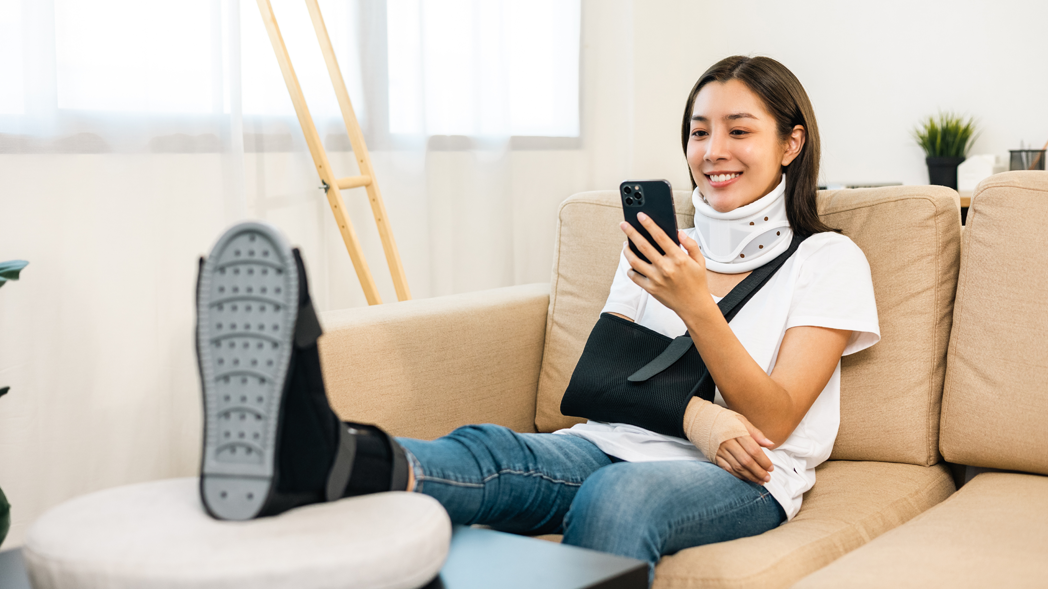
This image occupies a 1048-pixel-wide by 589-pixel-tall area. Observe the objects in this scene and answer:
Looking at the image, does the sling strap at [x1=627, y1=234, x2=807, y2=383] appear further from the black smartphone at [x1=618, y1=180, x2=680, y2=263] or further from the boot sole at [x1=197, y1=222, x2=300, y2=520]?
the boot sole at [x1=197, y1=222, x2=300, y2=520]

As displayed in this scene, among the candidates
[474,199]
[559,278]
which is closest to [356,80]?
[474,199]

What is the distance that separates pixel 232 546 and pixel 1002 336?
3.68 ft

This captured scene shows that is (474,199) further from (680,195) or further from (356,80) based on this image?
(680,195)

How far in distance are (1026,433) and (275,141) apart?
1659 mm

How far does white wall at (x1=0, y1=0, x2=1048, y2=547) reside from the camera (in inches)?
64.4

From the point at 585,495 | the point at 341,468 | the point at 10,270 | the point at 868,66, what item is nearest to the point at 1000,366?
the point at 585,495

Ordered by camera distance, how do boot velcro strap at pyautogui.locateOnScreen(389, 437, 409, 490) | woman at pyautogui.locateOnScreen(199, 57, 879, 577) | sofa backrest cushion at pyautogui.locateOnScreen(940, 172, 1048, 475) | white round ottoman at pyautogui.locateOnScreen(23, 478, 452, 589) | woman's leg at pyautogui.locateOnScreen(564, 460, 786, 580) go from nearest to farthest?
1. white round ottoman at pyautogui.locateOnScreen(23, 478, 452, 589)
2. woman at pyautogui.locateOnScreen(199, 57, 879, 577)
3. boot velcro strap at pyautogui.locateOnScreen(389, 437, 409, 490)
4. woman's leg at pyautogui.locateOnScreen(564, 460, 786, 580)
5. sofa backrest cushion at pyautogui.locateOnScreen(940, 172, 1048, 475)

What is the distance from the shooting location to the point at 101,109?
171cm

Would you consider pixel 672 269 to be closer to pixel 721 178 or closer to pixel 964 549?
pixel 721 178

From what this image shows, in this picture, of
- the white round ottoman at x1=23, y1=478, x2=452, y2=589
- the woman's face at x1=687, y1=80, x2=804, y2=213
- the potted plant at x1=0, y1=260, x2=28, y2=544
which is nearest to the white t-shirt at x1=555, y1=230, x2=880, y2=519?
the woman's face at x1=687, y1=80, x2=804, y2=213

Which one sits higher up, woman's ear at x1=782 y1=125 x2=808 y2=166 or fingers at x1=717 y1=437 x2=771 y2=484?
woman's ear at x1=782 y1=125 x2=808 y2=166

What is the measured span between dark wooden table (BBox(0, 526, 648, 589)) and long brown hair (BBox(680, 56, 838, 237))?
77cm

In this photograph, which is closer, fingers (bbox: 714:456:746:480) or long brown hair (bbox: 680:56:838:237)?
fingers (bbox: 714:456:746:480)

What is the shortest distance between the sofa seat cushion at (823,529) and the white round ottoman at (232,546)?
369 millimetres
